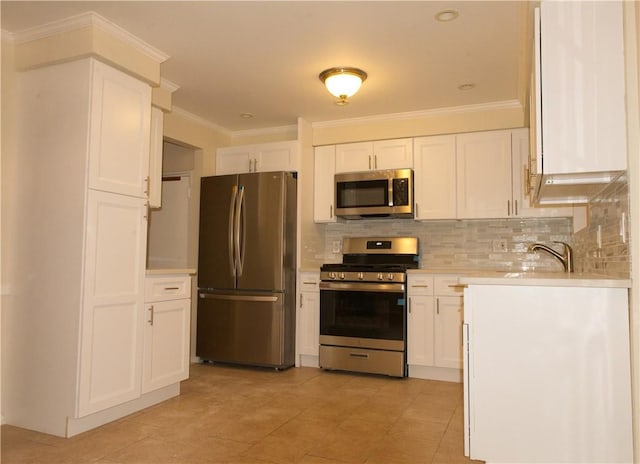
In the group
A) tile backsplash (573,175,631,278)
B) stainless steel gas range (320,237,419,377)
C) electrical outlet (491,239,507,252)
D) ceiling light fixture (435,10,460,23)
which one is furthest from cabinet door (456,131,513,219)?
ceiling light fixture (435,10,460,23)

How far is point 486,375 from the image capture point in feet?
6.36

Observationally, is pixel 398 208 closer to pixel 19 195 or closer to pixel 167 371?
pixel 167 371

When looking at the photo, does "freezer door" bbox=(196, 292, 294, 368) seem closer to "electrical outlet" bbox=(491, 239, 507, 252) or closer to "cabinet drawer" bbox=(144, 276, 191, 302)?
"cabinet drawer" bbox=(144, 276, 191, 302)

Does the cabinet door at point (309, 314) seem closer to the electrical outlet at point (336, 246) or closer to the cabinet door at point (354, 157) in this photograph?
the electrical outlet at point (336, 246)

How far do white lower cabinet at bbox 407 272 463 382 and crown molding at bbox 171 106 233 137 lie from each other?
2.53 metres

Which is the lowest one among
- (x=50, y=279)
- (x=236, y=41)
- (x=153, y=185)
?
(x=50, y=279)

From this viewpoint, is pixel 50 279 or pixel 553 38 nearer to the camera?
pixel 553 38

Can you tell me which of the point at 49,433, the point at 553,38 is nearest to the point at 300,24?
the point at 553,38

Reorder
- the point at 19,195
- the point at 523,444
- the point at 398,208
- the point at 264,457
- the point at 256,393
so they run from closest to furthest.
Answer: the point at 523,444 < the point at 264,457 < the point at 19,195 < the point at 256,393 < the point at 398,208

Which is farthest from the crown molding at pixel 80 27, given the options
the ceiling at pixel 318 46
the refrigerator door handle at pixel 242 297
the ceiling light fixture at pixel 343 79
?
the refrigerator door handle at pixel 242 297

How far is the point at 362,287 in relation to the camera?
4.22 m

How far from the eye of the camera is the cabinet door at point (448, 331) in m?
3.97

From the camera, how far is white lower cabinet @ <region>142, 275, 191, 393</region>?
3.20m

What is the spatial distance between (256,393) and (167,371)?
2.24 feet
